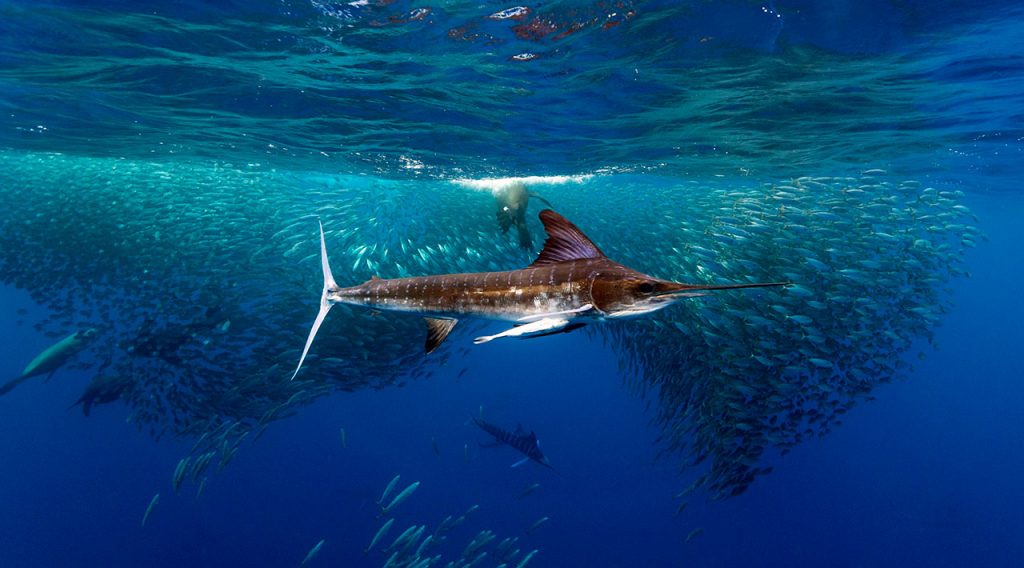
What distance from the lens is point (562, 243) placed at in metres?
2.69

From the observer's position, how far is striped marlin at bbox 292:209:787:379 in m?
2.17

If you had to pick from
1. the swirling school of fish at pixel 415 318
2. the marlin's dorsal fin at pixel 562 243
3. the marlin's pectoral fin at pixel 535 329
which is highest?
the marlin's dorsal fin at pixel 562 243

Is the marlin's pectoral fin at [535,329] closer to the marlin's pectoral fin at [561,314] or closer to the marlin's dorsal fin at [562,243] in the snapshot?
the marlin's pectoral fin at [561,314]

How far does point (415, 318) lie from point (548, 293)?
864cm

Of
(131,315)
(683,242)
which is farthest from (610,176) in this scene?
(131,315)

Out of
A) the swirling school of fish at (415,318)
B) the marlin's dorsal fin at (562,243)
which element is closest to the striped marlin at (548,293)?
the marlin's dorsal fin at (562,243)

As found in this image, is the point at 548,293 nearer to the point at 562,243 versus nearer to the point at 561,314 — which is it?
the point at 561,314

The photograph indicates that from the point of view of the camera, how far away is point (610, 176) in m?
22.1

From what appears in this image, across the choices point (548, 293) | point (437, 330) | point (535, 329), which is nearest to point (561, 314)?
point (548, 293)

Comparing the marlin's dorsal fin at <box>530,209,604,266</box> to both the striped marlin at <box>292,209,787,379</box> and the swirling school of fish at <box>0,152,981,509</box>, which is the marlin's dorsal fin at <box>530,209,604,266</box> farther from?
the swirling school of fish at <box>0,152,981,509</box>

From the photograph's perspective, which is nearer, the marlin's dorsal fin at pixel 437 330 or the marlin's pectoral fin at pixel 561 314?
the marlin's pectoral fin at pixel 561 314

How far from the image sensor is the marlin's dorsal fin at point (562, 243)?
264cm

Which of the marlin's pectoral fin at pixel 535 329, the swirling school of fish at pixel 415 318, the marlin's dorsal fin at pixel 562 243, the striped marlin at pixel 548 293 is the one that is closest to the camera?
the marlin's pectoral fin at pixel 535 329

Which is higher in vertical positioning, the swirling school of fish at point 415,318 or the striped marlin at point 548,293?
the striped marlin at point 548,293
